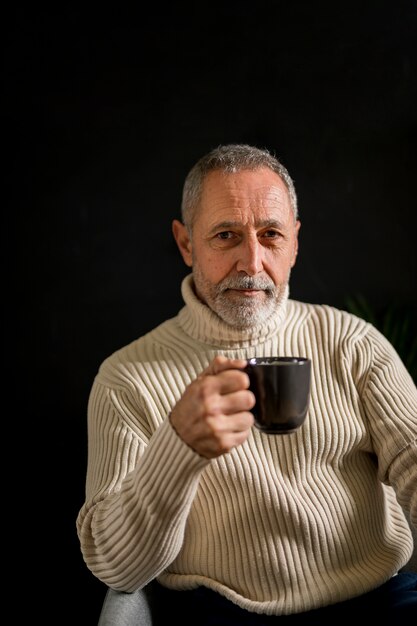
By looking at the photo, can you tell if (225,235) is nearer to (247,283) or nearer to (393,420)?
(247,283)

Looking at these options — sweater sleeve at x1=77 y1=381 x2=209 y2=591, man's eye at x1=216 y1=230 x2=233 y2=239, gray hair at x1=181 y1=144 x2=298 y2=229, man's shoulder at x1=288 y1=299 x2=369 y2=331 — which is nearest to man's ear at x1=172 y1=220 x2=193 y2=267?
gray hair at x1=181 y1=144 x2=298 y2=229

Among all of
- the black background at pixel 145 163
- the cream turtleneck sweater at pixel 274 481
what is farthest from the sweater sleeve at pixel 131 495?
the black background at pixel 145 163

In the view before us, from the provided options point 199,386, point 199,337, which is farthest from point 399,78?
point 199,386

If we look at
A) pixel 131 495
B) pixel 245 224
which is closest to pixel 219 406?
pixel 131 495

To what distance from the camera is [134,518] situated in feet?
4.12

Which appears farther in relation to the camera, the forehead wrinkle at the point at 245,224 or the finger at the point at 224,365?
the forehead wrinkle at the point at 245,224

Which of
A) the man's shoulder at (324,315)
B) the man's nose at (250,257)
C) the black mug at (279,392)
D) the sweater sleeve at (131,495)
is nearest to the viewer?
the black mug at (279,392)

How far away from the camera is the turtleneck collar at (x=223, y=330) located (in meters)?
1.60

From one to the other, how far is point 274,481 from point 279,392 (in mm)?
477

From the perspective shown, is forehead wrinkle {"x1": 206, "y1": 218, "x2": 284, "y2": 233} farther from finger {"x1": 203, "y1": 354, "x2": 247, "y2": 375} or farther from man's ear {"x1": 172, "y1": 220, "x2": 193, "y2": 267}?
finger {"x1": 203, "y1": 354, "x2": 247, "y2": 375}

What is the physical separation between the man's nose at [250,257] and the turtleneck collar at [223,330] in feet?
0.46

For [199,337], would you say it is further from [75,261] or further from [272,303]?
[75,261]

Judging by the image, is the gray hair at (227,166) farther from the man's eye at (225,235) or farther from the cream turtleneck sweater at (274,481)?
the cream turtleneck sweater at (274,481)

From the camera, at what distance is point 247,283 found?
1533 millimetres
